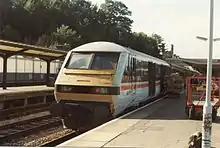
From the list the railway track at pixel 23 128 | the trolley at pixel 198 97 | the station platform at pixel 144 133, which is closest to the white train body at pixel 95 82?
the station platform at pixel 144 133

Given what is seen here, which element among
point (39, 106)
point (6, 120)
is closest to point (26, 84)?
point (39, 106)

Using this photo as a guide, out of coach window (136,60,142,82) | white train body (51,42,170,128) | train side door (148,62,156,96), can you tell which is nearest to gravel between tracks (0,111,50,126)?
white train body (51,42,170,128)

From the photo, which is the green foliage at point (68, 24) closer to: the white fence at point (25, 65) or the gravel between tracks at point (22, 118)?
the white fence at point (25, 65)

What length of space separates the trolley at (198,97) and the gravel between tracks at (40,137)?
14.3 ft

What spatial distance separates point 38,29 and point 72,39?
16525 millimetres

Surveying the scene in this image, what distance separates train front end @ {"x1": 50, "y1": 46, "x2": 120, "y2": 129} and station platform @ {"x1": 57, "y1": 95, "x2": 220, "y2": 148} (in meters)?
0.90

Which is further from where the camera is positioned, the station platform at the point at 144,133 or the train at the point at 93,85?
the train at the point at 93,85

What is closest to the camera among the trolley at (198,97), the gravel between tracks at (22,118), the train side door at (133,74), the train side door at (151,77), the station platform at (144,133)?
the station platform at (144,133)

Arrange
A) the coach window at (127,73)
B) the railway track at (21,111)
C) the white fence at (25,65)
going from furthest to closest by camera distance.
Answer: the white fence at (25,65) < the railway track at (21,111) < the coach window at (127,73)

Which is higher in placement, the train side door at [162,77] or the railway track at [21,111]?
the train side door at [162,77]

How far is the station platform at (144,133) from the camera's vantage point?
33.4ft

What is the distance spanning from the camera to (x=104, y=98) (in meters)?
14.8

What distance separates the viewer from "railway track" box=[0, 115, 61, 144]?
1397 centimetres

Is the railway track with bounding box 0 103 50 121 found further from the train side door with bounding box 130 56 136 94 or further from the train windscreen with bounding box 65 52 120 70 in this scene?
the train side door with bounding box 130 56 136 94
